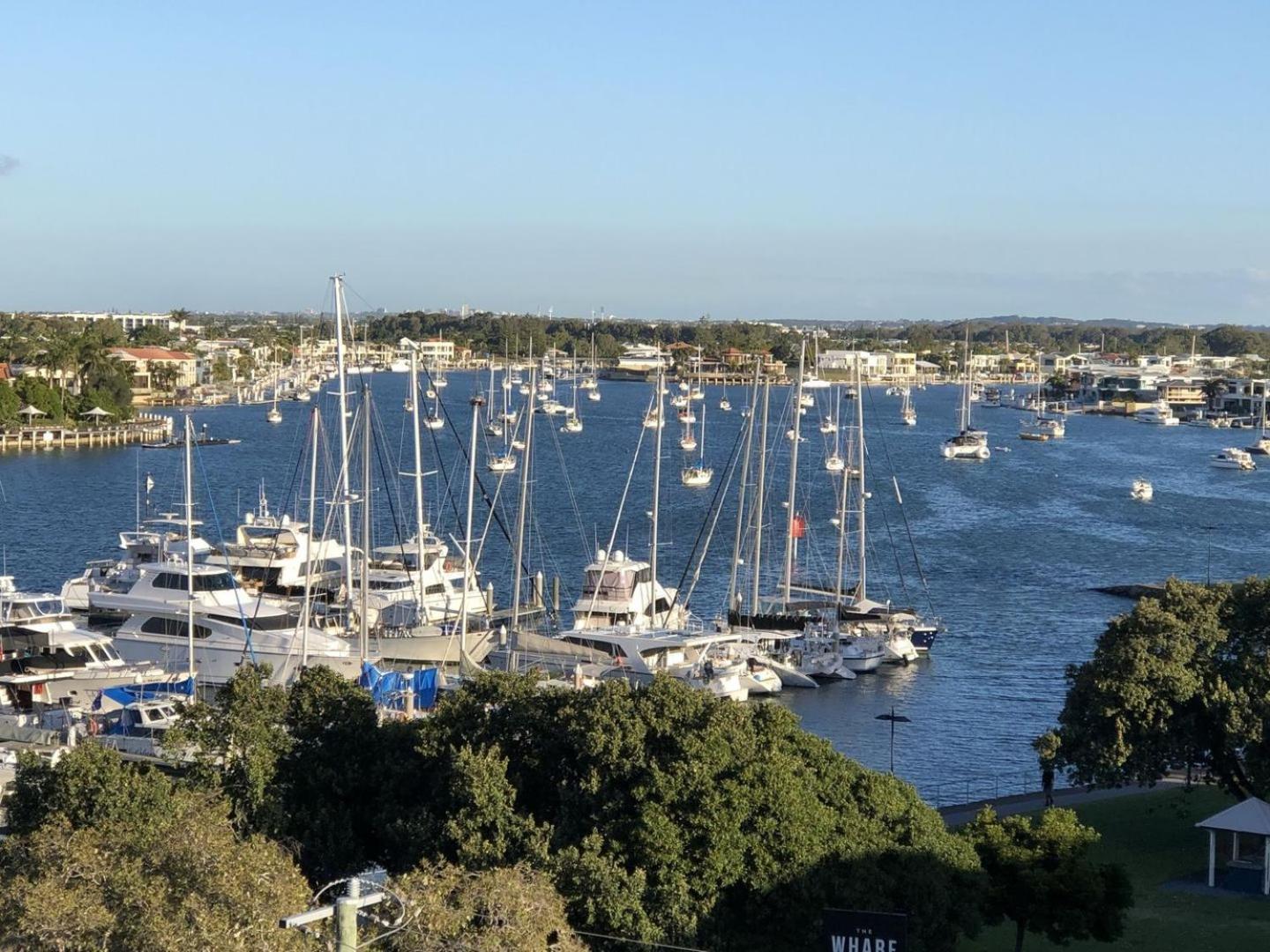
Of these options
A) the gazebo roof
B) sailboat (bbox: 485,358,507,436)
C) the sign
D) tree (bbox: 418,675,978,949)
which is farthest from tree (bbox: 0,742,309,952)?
sailboat (bbox: 485,358,507,436)

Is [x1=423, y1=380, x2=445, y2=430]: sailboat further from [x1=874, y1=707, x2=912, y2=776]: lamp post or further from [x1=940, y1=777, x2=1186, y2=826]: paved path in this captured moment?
[x1=940, y1=777, x2=1186, y2=826]: paved path

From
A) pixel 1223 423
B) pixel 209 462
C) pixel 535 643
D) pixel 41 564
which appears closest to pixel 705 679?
pixel 535 643

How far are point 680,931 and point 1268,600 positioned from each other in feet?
44.7

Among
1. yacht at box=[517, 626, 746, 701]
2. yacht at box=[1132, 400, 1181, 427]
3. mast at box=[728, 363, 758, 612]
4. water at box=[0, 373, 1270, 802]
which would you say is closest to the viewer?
yacht at box=[517, 626, 746, 701]

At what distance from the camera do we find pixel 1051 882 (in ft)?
70.5

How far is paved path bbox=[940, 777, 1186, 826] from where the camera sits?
28375 mm

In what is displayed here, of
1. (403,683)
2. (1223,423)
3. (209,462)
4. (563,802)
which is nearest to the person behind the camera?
(563,802)

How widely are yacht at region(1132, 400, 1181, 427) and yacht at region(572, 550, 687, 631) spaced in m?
129

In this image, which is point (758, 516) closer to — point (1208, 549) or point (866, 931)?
point (866, 931)

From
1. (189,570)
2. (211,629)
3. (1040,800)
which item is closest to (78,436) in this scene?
(211,629)

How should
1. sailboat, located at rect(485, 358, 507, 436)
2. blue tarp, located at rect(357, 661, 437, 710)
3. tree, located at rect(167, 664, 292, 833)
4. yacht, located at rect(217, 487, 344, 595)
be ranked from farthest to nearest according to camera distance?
sailboat, located at rect(485, 358, 507, 436), yacht, located at rect(217, 487, 344, 595), blue tarp, located at rect(357, 661, 437, 710), tree, located at rect(167, 664, 292, 833)

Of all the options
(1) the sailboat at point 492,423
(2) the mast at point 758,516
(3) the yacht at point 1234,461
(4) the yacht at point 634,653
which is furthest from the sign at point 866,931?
(3) the yacht at point 1234,461

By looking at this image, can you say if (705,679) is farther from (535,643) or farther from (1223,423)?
(1223,423)

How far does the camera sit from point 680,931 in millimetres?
19031
